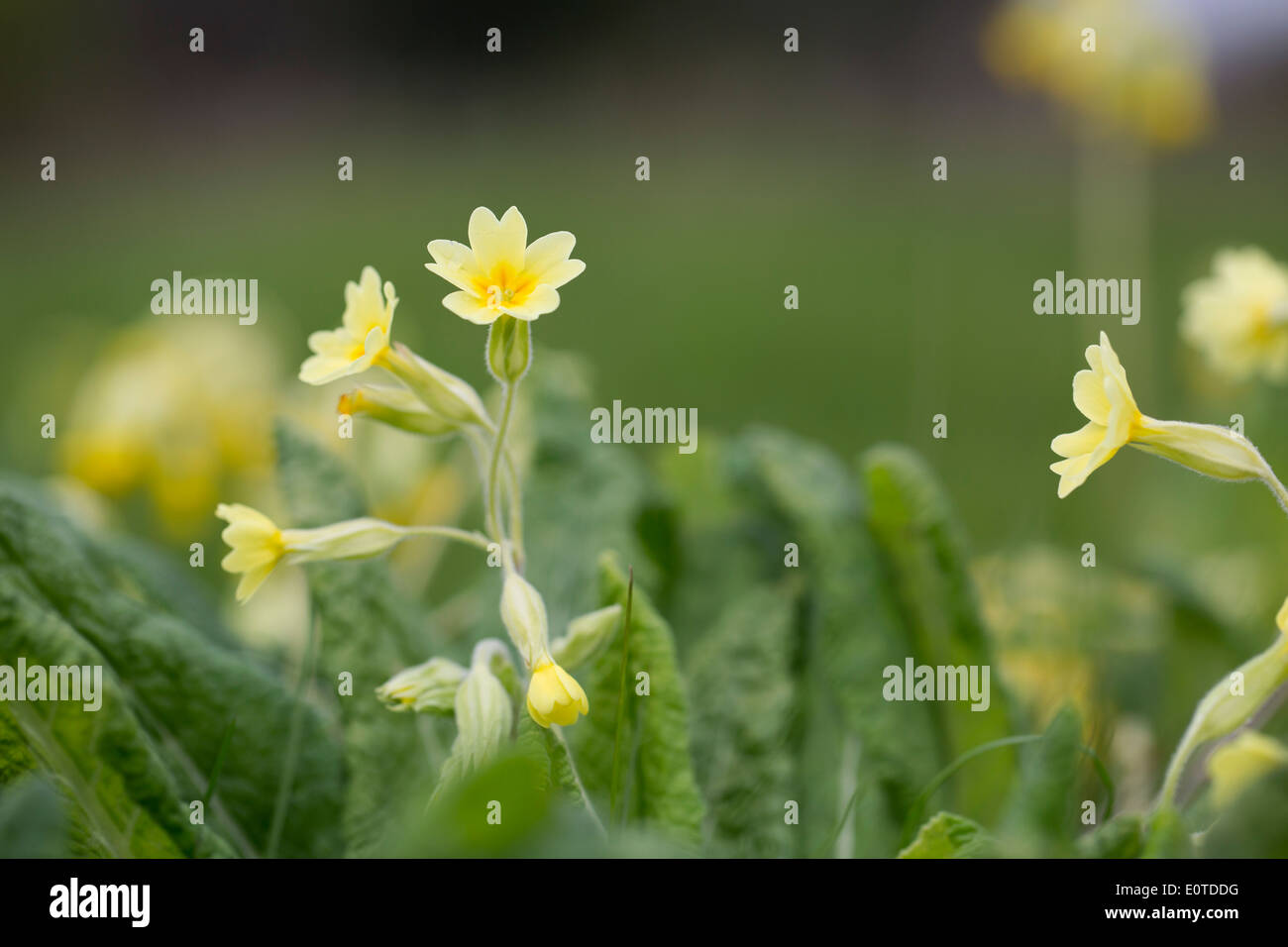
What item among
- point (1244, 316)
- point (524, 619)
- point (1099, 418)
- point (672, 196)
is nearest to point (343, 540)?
point (524, 619)

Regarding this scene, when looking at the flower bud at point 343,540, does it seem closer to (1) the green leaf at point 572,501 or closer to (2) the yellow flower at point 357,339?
(2) the yellow flower at point 357,339

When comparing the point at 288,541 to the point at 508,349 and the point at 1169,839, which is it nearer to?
the point at 508,349

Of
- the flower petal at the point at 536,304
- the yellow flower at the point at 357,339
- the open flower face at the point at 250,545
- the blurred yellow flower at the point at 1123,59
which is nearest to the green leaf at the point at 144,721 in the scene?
the open flower face at the point at 250,545

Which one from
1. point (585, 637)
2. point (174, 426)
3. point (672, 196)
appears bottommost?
point (585, 637)

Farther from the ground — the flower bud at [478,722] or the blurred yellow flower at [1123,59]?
the blurred yellow flower at [1123,59]

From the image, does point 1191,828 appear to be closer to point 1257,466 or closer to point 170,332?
point 1257,466

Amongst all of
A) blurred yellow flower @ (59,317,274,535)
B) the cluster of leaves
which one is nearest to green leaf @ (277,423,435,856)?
the cluster of leaves

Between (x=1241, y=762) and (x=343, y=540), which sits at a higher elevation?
(x=343, y=540)

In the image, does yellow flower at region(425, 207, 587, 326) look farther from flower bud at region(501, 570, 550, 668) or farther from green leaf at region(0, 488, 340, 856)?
green leaf at region(0, 488, 340, 856)
